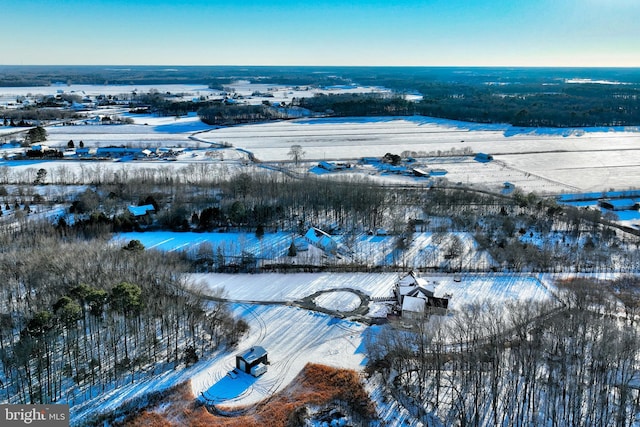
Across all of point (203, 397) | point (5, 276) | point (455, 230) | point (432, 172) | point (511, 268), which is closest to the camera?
point (203, 397)

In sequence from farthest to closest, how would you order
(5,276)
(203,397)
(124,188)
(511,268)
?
1. (124,188)
2. (511,268)
3. (5,276)
4. (203,397)

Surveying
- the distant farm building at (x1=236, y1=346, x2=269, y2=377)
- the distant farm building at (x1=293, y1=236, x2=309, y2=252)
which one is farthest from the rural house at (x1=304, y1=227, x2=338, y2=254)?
the distant farm building at (x1=236, y1=346, x2=269, y2=377)

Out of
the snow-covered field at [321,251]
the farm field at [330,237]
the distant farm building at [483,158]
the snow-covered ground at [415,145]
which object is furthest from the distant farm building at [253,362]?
the distant farm building at [483,158]

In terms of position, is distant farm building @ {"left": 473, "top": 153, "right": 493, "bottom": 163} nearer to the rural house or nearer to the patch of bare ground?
the rural house

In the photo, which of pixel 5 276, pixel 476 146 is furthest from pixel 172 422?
pixel 476 146

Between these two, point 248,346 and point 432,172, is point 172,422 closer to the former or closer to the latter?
point 248,346

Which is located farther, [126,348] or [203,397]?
[126,348]
